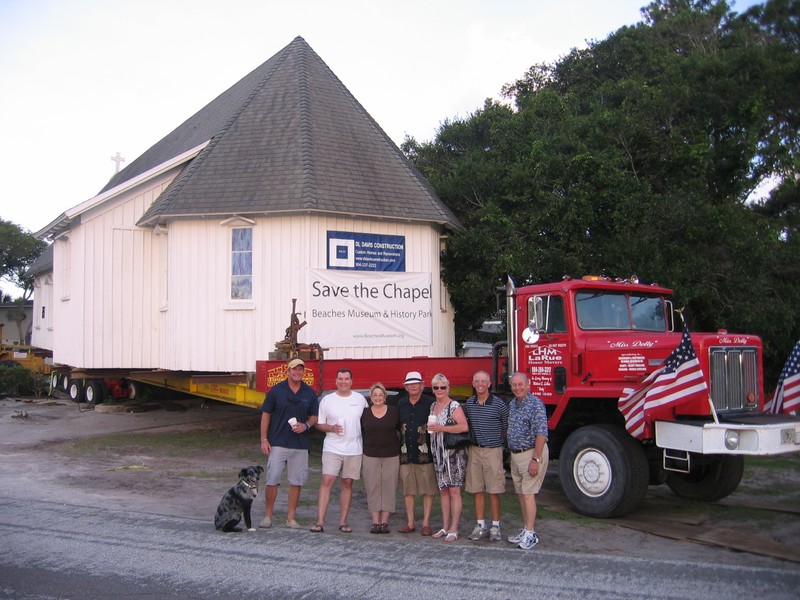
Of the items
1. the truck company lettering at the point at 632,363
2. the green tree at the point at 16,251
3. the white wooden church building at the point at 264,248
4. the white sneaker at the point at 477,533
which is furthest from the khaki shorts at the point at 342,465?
the green tree at the point at 16,251

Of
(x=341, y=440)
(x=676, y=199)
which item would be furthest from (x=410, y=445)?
(x=676, y=199)

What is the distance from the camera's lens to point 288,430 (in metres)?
7.73

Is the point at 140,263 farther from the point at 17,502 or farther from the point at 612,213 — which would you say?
the point at 612,213

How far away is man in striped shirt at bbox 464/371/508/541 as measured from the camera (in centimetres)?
740

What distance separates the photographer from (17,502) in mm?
8992

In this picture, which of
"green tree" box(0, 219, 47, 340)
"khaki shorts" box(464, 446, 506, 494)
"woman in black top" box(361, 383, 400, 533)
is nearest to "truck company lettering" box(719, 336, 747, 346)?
"khaki shorts" box(464, 446, 506, 494)

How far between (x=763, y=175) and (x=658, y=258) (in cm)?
308

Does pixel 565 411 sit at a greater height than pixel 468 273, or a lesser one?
lesser

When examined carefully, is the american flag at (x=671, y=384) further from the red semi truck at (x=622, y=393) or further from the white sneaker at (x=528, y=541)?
the white sneaker at (x=528, y=541)

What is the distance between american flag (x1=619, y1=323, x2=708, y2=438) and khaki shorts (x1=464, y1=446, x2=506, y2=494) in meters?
1.61

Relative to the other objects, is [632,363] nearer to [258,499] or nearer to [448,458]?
[448,458]

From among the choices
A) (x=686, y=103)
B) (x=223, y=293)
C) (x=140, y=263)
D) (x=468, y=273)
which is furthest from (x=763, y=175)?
(x=140, y=263)

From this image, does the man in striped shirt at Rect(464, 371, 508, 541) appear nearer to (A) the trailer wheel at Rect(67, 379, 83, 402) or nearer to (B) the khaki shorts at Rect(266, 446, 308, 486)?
(B) the khaki shorts at Rect(266, 446, 308, 486)

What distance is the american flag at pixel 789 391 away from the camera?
843cm
